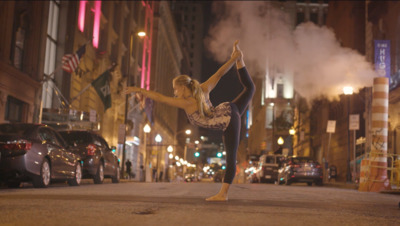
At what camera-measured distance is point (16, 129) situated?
1270 centimetres

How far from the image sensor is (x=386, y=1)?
3145 cm

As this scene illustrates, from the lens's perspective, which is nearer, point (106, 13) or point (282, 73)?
point (106, 13)

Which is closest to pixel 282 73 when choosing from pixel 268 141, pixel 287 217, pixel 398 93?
pixel 268 141

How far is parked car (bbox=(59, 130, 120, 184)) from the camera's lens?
676 inches

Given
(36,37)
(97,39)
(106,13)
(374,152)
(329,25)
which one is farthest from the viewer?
(329,25)

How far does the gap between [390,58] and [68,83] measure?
59.0 feet

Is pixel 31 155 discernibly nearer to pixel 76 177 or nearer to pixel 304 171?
pixel 76 177

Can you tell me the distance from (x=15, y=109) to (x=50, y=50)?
17.3ft

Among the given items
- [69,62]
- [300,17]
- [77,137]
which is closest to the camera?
[77,137]

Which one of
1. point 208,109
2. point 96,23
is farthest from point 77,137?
point 96,23

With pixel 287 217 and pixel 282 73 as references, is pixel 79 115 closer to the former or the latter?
pixel 287 217

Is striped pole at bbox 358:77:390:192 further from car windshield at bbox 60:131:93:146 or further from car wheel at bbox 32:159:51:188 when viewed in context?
car wheel at bbox 32:159:51:188

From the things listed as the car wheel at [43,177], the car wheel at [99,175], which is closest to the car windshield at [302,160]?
the car wheel at [99,175]

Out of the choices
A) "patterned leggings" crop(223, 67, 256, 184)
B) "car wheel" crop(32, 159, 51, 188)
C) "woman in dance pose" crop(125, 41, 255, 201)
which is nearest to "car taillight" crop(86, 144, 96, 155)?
"car wheel" crop(32, 159, 51, 188)
